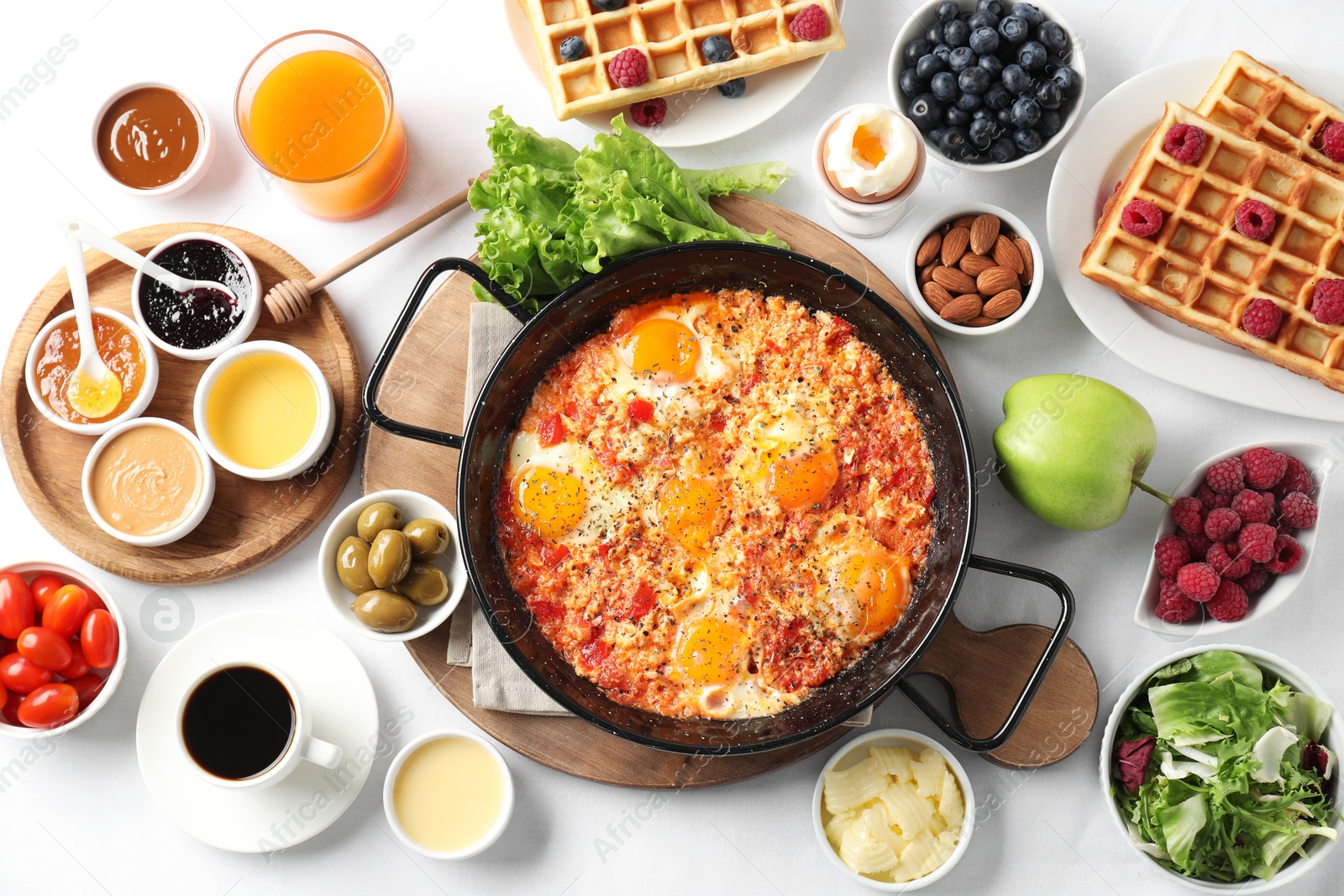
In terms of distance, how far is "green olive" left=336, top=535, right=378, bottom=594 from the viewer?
320 centimetres

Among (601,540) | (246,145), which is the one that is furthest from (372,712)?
(246,145)

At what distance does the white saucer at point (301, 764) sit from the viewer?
3504 millimetres

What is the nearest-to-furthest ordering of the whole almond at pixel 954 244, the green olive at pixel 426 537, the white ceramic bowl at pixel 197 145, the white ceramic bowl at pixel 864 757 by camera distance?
the green olive at pixel 426 537 → the white ceramic bowl at pixel 864 757 → the whole almond at pixel 954 244 → the white ceramic bowl at pixel 197 145

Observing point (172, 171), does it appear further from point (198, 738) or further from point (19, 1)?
point (198, 738)

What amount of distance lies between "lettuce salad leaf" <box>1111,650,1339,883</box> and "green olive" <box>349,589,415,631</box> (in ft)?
8.64

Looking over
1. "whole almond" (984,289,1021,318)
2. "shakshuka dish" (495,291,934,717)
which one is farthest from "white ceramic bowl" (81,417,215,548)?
"whole almond" (984,289,1021,318)

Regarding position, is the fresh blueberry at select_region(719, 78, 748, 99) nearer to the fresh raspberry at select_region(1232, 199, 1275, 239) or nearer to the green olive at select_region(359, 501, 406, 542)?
the fresh raspberry at select_region(1232, 199, 1275, 239)

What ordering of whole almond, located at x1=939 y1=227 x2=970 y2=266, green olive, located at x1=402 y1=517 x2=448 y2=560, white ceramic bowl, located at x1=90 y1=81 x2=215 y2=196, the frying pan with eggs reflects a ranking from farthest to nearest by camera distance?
white ceramic bowl, located at x1=90 y1=81 x2=215 y2=196
whole almond, located at x1=939 y1=227 x2=970 y2=266
green olive, located at x1=402 y1=517 x2=448 y2=560
the frying pan with eggs

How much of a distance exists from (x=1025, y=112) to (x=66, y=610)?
3.96m

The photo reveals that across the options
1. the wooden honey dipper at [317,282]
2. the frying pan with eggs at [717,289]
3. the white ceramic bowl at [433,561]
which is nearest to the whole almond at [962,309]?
the frying pan with eggs at [717,289]

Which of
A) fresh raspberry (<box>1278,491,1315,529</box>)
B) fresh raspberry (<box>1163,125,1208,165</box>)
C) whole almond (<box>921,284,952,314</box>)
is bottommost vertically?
fresh raspberry (<box>1278,491,1315,529</box>)

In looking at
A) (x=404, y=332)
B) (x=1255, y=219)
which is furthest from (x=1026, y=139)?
(x=404, y=332)

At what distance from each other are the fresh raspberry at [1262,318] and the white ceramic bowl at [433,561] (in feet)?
9.67

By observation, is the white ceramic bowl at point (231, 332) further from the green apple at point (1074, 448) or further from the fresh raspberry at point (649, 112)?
the green apple at point (1074, 448)
